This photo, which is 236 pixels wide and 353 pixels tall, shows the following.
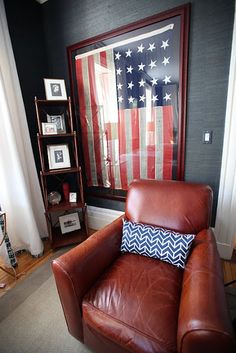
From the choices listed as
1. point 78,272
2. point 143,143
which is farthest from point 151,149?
point 78,272

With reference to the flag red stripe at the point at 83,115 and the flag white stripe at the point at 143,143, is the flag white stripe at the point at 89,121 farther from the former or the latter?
the flag white stripe at the point at 143,143

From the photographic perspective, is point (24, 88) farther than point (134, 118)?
Yes

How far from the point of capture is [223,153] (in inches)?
59.9

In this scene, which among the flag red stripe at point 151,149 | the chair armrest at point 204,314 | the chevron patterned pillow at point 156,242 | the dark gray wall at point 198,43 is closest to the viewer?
the chair armrest at point 204,314

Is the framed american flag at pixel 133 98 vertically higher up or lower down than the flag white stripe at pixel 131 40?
lower down

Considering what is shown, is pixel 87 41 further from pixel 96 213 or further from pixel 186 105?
pixel 96 213

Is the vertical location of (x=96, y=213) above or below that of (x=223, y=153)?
below

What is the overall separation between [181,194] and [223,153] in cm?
56

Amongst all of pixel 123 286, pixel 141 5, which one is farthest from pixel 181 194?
pixel 141 5

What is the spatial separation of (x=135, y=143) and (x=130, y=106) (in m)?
0.36

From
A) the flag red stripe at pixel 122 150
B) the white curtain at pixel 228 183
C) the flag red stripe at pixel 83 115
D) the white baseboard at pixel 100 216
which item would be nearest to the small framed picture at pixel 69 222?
the white baseboard at pixel 100 216

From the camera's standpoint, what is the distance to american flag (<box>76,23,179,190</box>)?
1.61m

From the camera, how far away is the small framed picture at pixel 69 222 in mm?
2189

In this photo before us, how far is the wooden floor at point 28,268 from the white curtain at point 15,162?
8 cm
